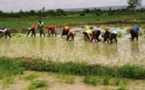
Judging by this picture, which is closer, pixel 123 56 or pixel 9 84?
pixel 9 84

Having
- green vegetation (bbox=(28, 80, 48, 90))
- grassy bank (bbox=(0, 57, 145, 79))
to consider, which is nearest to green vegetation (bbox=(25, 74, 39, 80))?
grassy bank (bbox=(0, 57, 145, 79))

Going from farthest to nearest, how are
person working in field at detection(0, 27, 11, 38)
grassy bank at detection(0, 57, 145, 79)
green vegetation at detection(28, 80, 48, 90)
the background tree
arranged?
1. the background tree
2. person working in field at detection(0, 27, 11, 38)
3. grassy bank at detection(0, 57, 145, 79)
4. green vegetation at detection(28, 80, 48, 90)

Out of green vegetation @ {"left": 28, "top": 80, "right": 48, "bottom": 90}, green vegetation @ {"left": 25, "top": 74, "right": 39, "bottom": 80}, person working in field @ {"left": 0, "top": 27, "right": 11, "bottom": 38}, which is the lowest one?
green vegetation @ {"left": 25, "top": 74, "right": 39, "bottom": 80}

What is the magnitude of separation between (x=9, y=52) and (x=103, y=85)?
Answer: 21.0 ft

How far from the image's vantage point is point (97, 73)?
27.3 ft

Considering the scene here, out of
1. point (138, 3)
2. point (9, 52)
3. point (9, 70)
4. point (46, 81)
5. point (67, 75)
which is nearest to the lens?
point (46, 81)

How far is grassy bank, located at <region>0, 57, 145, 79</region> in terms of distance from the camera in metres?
8.01

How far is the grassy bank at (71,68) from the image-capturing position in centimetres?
801

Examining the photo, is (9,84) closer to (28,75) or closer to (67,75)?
(28,75)

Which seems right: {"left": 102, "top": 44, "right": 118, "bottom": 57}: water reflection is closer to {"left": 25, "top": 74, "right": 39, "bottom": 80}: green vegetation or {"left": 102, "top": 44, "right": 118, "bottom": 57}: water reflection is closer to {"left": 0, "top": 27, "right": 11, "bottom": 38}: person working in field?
{"left": 25, "top": 74, "right": 39, "bottom": 80}: green vegetation

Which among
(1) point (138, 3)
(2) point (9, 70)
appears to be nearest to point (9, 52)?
(2) point (9, 70)

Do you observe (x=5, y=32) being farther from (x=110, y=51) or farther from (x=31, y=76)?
(x=31, y=76)

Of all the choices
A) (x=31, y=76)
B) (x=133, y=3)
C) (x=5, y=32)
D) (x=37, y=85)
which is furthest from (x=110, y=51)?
(x=133, y=3)

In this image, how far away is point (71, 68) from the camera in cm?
872
